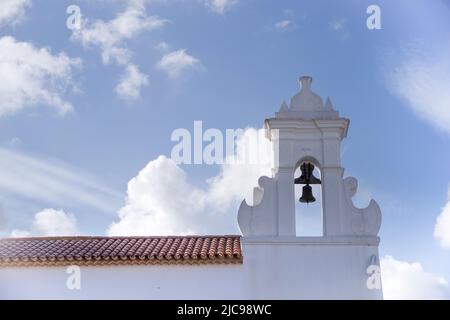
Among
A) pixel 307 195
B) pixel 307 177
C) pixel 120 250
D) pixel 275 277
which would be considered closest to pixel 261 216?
pixel 275 277

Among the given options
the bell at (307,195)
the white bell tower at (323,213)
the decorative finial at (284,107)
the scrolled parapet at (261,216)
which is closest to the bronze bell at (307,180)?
the bell at (307,195)

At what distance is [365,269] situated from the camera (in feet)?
30.3

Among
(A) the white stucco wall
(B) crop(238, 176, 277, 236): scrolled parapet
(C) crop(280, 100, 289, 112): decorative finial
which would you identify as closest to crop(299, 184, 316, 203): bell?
(B) crop(238, 176, 277, 236): scrolled parapet

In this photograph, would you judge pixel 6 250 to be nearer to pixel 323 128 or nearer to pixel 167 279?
pixel 167 279

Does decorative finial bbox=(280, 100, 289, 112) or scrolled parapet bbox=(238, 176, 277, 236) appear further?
decorative finial bbox=(280, 100, 289, 112)

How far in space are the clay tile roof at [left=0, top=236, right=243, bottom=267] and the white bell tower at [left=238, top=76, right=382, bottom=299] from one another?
0.85m

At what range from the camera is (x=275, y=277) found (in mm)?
9289

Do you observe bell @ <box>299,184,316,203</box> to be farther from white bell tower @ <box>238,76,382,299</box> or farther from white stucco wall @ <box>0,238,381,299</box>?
white stucco wall @ <box>0,238,381,299</box>

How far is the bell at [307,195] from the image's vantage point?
1030 cm

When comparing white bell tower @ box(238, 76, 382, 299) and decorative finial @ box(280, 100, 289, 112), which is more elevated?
decorative finial @ box(280, 100, 289, 112)

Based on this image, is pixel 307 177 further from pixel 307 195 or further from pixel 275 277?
pixel 275 277

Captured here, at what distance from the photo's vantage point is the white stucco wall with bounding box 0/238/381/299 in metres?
9.22
